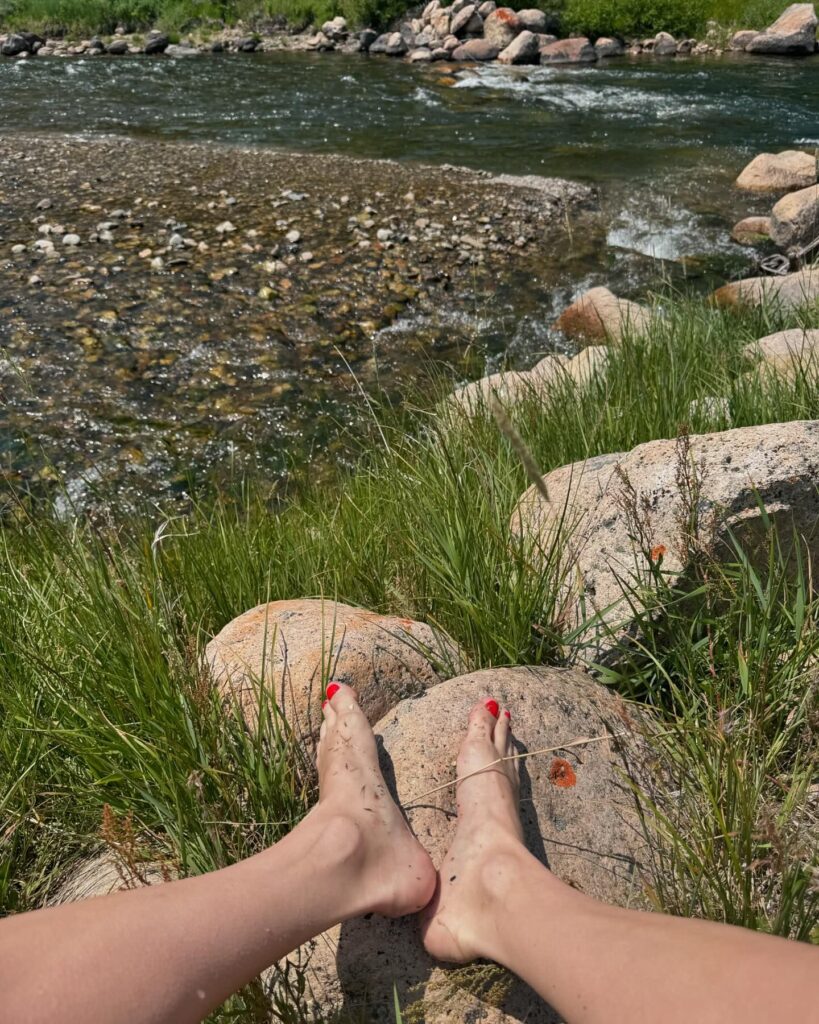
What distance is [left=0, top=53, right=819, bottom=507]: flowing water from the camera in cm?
610

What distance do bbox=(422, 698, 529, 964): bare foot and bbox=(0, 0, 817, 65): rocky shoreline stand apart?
1977 cm

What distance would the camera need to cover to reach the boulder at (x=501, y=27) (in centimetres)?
1945

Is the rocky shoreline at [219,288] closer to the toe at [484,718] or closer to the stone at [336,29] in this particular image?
the toe at [484,718]

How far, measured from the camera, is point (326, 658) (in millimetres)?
2266

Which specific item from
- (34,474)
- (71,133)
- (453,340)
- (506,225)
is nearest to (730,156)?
(506,225)

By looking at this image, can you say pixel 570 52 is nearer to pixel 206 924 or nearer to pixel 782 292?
pixel 782 292

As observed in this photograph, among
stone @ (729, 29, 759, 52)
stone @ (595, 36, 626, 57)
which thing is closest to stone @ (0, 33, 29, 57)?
stone @ (595, 36, 626, 57)

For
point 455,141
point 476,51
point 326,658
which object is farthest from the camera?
point 476,51

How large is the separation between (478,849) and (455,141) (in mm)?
11487

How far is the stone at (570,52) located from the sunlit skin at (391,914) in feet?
65.8

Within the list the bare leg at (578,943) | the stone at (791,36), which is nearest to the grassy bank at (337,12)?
the stone at (791,36)

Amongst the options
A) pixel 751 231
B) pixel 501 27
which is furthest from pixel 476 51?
pixel 751 231

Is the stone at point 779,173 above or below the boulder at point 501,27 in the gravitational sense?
below

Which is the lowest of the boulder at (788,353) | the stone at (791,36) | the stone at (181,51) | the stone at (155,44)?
the boulder at (788,353)
